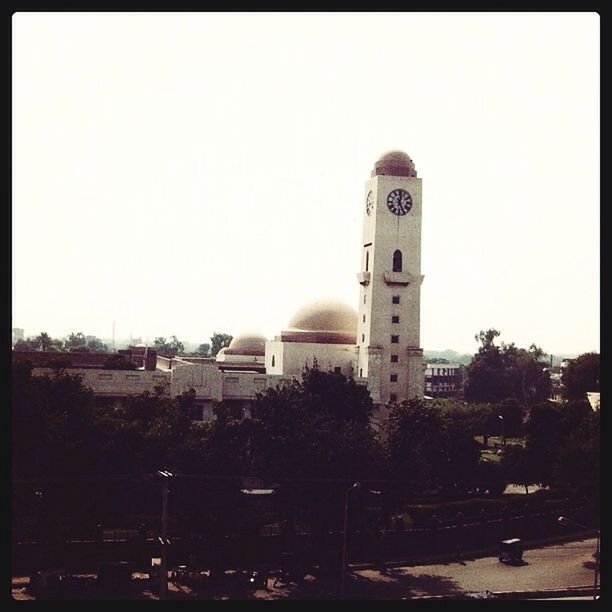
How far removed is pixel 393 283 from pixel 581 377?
23.8 metres

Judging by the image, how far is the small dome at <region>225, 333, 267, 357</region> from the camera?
63.9m

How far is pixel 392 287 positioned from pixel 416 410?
12347mm

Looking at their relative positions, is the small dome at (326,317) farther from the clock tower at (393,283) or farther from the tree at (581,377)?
the tree at (581,377)

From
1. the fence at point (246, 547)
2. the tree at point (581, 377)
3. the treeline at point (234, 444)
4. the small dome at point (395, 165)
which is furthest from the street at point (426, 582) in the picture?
the tree at point (581, 377)

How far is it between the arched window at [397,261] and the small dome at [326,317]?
5.48m

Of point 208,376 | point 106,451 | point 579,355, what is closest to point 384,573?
point 106,451

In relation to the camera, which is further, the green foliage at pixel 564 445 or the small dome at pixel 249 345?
the small dome at pixel 249 345

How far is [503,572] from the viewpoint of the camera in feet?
96.0

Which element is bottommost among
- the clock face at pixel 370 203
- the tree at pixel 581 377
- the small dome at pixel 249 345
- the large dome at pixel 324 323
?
the tree at pixel 581 377

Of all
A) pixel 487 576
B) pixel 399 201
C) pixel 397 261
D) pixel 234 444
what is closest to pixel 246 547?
pixel 234 444

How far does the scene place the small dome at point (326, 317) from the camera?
52.6m

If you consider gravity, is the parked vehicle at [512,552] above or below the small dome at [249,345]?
below

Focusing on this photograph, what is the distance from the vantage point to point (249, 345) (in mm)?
64375

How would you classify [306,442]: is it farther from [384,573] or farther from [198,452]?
[384,573]
